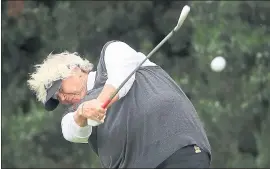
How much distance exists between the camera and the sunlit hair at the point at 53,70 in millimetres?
3045

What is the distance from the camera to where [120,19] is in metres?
7.34

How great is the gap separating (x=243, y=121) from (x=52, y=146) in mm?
1694

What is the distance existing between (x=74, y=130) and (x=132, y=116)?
0.22 m

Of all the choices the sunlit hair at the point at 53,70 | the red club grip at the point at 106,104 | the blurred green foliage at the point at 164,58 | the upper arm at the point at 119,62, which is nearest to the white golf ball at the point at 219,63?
the blurred green foliage at the point at 164,58

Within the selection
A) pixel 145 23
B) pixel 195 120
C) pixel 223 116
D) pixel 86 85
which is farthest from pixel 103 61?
pixel 145 23

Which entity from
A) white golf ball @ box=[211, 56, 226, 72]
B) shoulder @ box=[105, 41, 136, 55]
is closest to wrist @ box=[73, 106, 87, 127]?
shoulder @ box=[105, 41, 136, 55]

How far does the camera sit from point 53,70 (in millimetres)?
3064

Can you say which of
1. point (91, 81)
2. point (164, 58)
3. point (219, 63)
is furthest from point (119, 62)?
point (164, 58)

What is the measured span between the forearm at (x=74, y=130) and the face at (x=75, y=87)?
0.07 m

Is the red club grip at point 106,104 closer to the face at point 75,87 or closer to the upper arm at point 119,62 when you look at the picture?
the upper arm at point 119,62

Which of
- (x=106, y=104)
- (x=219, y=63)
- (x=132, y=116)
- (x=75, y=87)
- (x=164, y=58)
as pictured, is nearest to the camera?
(x=106, y=104)

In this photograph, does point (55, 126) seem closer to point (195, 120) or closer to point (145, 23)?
point (145, 23)

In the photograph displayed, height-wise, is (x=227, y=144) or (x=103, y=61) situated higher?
(x=103, y=61)

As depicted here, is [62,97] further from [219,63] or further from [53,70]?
[219,63]
